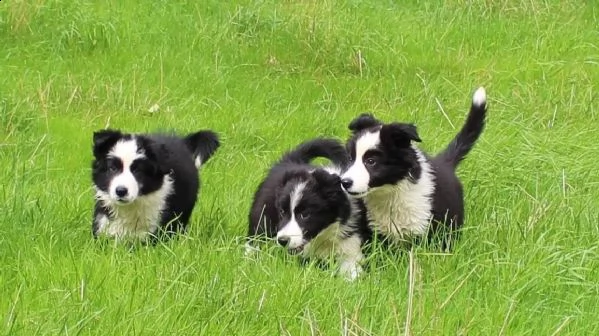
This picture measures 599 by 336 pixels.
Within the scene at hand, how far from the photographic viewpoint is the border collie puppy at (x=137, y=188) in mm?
5164

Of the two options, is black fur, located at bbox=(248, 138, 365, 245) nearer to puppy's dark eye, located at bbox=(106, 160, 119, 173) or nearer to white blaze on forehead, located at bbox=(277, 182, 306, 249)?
white blaze on forehead, located at bbox=(277, 182, 306, 249)

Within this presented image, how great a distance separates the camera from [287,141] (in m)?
7.52

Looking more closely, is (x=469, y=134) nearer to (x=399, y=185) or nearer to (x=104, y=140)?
(x=399, y=185)

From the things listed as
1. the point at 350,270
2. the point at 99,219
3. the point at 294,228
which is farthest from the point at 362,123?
the point at 99,219

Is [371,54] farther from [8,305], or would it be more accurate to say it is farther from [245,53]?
[8,305]

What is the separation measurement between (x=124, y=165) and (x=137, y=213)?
0.99ft

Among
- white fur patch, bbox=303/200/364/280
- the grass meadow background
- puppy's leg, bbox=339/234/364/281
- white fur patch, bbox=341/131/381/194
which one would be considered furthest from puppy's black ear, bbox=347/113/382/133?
the grass meadow background

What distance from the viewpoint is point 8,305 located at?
3730 mm

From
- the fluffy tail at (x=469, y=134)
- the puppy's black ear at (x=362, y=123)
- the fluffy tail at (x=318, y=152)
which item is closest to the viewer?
the puppy's black ear at (x=362, y=123)

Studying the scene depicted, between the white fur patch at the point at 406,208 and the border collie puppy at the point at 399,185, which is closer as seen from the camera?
the border collie puppy at the point at 399,185

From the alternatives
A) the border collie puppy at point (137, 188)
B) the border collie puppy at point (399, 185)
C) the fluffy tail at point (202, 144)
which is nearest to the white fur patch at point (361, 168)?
the border collie puppy at point (399, 185)

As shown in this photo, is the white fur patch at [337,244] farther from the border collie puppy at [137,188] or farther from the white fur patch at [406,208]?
the border collie puppy at [137,188]

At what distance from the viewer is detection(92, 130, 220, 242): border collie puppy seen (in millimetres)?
5164

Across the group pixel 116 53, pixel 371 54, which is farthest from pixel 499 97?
pixel 116 53
